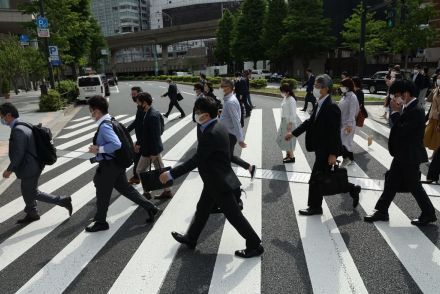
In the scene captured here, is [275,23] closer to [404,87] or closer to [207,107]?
[404,87]

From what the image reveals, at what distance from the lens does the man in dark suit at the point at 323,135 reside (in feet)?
15.1

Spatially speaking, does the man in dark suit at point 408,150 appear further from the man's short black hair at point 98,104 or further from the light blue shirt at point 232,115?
the man's short black hair at point 98,104

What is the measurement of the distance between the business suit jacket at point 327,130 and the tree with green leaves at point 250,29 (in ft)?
152

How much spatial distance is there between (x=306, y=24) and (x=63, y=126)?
33.0 metres

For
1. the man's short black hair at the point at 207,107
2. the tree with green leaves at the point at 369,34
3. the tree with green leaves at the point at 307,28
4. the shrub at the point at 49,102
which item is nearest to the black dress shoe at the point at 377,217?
the man's short black hair at the point at 207,107

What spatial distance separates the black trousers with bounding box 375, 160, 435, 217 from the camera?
444 centimetres

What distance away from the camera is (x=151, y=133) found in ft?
17.8

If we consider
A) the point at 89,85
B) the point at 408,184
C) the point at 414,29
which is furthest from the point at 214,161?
→ the point at 414,29

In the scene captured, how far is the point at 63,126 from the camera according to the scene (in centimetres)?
1434

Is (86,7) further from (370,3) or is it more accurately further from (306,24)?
(370,3)

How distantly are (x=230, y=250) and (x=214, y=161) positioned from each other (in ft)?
3.77

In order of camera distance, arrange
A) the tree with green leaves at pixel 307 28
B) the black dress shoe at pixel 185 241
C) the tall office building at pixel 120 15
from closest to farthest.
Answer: the black dress shoe at pixel 185 241, the tree with green leaves at pixel 307 28, the tall office building at pixel 120 15

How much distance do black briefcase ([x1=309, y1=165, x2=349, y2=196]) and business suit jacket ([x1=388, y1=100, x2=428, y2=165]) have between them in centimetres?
70

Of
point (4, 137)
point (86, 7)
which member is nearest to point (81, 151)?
point (4, 137)
